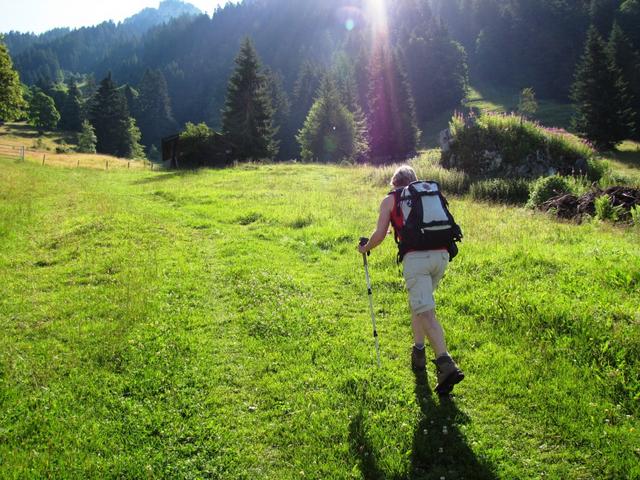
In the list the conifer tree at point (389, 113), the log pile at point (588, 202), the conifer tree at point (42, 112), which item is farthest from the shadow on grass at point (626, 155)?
Result: the conifer tree at point (42, 112)

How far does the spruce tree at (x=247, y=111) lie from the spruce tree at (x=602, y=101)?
118 ft

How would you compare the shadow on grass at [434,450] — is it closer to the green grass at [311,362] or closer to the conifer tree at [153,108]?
the green grass at [311,362]

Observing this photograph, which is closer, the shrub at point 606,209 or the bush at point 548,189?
the shrub at point 606,209

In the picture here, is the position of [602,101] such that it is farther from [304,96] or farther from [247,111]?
[304,96]

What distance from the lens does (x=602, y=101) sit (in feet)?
155

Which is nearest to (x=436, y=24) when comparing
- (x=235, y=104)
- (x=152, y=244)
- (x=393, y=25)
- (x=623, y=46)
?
(x=393, y=25)

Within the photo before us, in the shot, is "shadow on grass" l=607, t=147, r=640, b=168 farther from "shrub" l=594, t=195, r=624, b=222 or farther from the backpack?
the backpack

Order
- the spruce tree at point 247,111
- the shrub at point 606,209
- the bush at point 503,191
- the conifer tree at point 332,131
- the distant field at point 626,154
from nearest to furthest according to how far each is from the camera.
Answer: the shrub at point 606,209
the bush at point 503,191
the distant field at point 626,154
the spruce tree at point 247,111
the conifer tree at point 332,131

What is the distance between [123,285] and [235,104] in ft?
141

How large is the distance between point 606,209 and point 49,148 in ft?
263

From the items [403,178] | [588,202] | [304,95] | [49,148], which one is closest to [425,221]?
[403,178]

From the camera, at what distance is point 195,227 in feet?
49.5

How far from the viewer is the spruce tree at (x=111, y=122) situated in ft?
262

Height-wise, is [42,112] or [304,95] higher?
[304,95]
